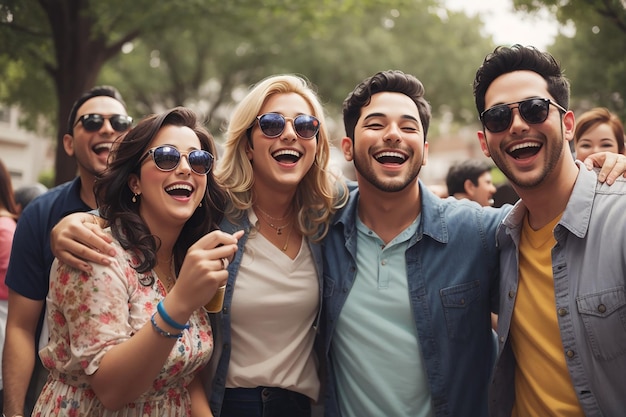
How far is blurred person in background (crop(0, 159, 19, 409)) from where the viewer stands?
4590 millimetres

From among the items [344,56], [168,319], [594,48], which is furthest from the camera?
[344,56]

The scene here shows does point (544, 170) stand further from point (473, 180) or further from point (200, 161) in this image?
point (473, 180)

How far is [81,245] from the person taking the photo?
2.77 m

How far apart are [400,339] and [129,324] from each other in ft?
5.15

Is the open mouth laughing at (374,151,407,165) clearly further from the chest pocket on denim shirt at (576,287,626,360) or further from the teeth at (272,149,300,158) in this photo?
the chest pocket on denim shirt at (576,287,626,360)

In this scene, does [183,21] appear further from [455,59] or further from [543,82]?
[455,59]

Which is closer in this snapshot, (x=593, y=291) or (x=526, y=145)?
(x=593, y=291)

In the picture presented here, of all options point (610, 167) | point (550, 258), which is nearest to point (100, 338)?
point (550, 258)

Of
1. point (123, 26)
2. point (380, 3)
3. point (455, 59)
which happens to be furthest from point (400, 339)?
point (455, 59)

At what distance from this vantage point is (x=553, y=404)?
2984mm

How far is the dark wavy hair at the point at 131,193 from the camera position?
9.98 ft

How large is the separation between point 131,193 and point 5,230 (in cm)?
217

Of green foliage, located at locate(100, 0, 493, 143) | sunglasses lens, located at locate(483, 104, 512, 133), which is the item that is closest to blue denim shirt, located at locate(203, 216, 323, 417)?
sunglasses lens, located at locate(483, 104, 512, 133)

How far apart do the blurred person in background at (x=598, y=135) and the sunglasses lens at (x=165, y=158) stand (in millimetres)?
4164
